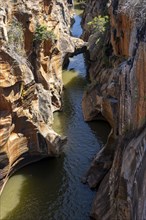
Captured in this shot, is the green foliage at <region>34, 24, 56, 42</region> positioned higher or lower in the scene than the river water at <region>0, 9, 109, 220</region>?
higher

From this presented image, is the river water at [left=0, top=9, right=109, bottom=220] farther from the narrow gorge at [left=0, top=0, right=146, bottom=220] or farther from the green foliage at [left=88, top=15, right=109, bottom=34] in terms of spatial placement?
the green foliage at [left=88, top=15, right=109, bottom=34]

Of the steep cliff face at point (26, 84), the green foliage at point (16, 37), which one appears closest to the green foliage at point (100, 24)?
the steep cliff face at point (26, 84)

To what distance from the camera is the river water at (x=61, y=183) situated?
2341cm

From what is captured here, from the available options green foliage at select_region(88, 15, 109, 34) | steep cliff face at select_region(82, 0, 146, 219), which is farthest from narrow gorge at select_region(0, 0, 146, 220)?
green foliage at select_region(88, 15, 109, 34)

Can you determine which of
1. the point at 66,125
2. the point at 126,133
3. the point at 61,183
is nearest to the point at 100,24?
the point at 66,125

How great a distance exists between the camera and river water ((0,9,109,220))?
23406mm

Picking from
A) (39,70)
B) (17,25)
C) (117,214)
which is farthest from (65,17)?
(117,214)

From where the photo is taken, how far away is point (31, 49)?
31.0m

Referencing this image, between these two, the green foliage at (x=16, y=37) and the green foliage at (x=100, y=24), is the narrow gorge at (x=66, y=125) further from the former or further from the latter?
Answer: the green foliage at (x=100, y=24)

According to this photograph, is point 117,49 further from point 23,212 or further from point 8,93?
point 23,212

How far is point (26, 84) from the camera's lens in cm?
2541

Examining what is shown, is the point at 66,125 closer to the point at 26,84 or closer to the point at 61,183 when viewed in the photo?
the point at 61,183

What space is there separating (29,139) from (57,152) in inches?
82.1

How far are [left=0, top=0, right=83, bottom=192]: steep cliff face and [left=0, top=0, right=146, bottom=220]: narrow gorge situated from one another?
6cm
